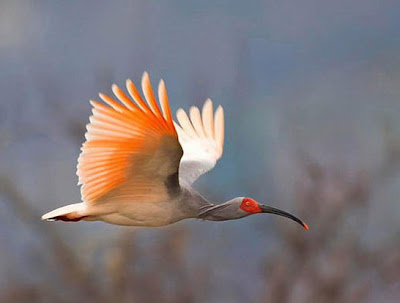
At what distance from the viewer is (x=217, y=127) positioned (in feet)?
24.7

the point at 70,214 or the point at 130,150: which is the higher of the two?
the point at 130,150

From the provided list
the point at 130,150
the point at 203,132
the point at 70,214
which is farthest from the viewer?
the point at 203,132

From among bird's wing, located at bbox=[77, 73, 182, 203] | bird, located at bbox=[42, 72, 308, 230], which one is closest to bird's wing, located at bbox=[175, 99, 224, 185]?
bird, located at bbox=[42, 72, 308, 230]

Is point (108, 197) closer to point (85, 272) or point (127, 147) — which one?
point (127, 147)

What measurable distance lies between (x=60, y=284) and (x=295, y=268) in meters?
2.59

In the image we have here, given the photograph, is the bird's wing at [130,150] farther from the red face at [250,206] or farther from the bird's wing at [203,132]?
the bird's wing at [203,132]

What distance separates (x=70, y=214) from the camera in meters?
6.04

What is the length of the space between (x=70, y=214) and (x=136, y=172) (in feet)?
1.68

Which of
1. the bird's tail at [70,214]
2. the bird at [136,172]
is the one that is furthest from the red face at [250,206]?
the bird's tail at [70,214]

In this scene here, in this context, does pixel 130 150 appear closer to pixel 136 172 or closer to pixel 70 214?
pixel 136 172

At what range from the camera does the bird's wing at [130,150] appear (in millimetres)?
5535

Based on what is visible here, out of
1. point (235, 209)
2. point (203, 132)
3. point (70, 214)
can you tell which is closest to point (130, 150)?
point (70, 214)

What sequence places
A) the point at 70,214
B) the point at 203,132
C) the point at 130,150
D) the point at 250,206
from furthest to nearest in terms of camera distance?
the point at 203,132 < the point at 250,206 < the point at 70,214 < the point at 130,150

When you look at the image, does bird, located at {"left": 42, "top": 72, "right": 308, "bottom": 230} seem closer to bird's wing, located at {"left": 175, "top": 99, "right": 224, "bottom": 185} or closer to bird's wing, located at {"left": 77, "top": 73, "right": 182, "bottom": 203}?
bird's wing, located at {"left": 77, "top": 73, "right": 182, "bottom": 203}
